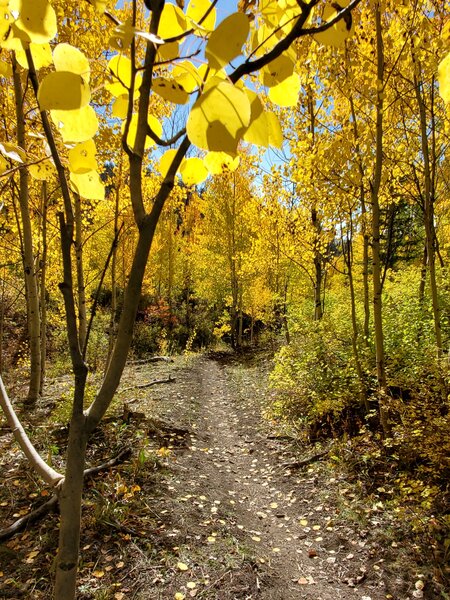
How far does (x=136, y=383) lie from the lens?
818 centimetres

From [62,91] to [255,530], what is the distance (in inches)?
148

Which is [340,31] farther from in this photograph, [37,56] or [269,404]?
[269,404]

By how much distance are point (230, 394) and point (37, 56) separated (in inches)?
340

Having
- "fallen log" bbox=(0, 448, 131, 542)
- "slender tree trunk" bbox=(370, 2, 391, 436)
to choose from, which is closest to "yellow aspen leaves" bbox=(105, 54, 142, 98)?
"fallen log" bbox=(0, 448, 131, 542)

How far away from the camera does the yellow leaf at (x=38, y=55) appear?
0.49 m

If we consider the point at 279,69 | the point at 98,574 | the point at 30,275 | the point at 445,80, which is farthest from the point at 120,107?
the point at 30,275

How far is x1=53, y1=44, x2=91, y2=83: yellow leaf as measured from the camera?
1.22 ft

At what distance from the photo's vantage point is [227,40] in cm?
30

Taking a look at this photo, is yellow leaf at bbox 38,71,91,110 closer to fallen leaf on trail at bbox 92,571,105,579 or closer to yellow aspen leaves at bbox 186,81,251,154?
yellow aspen leaves at bbox 186,81,251,154

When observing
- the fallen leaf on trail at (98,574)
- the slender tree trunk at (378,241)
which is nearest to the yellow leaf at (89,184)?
the fallen leaf on trail at (98,574)

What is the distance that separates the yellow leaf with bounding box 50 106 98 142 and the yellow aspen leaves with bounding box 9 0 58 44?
0.25ft

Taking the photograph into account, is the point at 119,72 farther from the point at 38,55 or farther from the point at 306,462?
the point at 306,462

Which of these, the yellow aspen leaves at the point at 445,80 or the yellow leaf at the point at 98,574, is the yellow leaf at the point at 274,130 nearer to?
the yellow aspen leaves at the point at 445,80

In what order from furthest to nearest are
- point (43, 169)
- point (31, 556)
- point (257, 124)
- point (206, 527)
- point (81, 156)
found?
point (206, 527) < point (31, 556) < point (43, 169) < point (81, 156) < point (257, 124)
